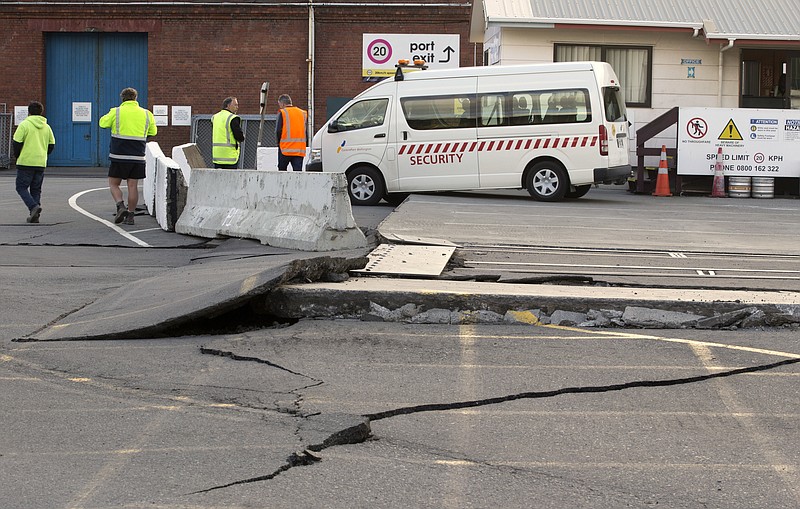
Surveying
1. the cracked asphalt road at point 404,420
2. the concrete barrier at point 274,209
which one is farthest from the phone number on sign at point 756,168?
the cracked asphalt road at point 404,420

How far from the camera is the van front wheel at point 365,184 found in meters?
18.8

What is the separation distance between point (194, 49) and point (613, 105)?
17482 mm

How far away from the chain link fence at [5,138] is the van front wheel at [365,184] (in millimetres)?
16416

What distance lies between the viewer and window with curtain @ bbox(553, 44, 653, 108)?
2367cm

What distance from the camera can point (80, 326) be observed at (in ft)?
24.3

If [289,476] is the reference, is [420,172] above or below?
above

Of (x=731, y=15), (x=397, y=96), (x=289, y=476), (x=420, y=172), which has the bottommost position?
Result: (x=289, y=476)

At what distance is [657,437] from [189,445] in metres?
2.07

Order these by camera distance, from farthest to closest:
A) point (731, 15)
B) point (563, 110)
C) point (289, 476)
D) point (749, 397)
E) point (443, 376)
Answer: point (731, 15)
point (563, 110)
point (443, 376)
point (749, 397)
point (289, 476)

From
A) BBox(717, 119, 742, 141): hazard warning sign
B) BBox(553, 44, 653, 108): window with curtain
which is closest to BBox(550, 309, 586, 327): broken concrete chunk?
BBox(717, 119, 742, 141): hazard warning sign

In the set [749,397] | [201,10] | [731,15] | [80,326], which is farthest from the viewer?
[201,10]

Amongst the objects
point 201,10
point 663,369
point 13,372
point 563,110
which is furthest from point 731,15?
point 13,372

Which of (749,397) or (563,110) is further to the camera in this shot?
(563,110)

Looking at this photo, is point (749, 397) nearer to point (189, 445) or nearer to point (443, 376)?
point (443, 376)
